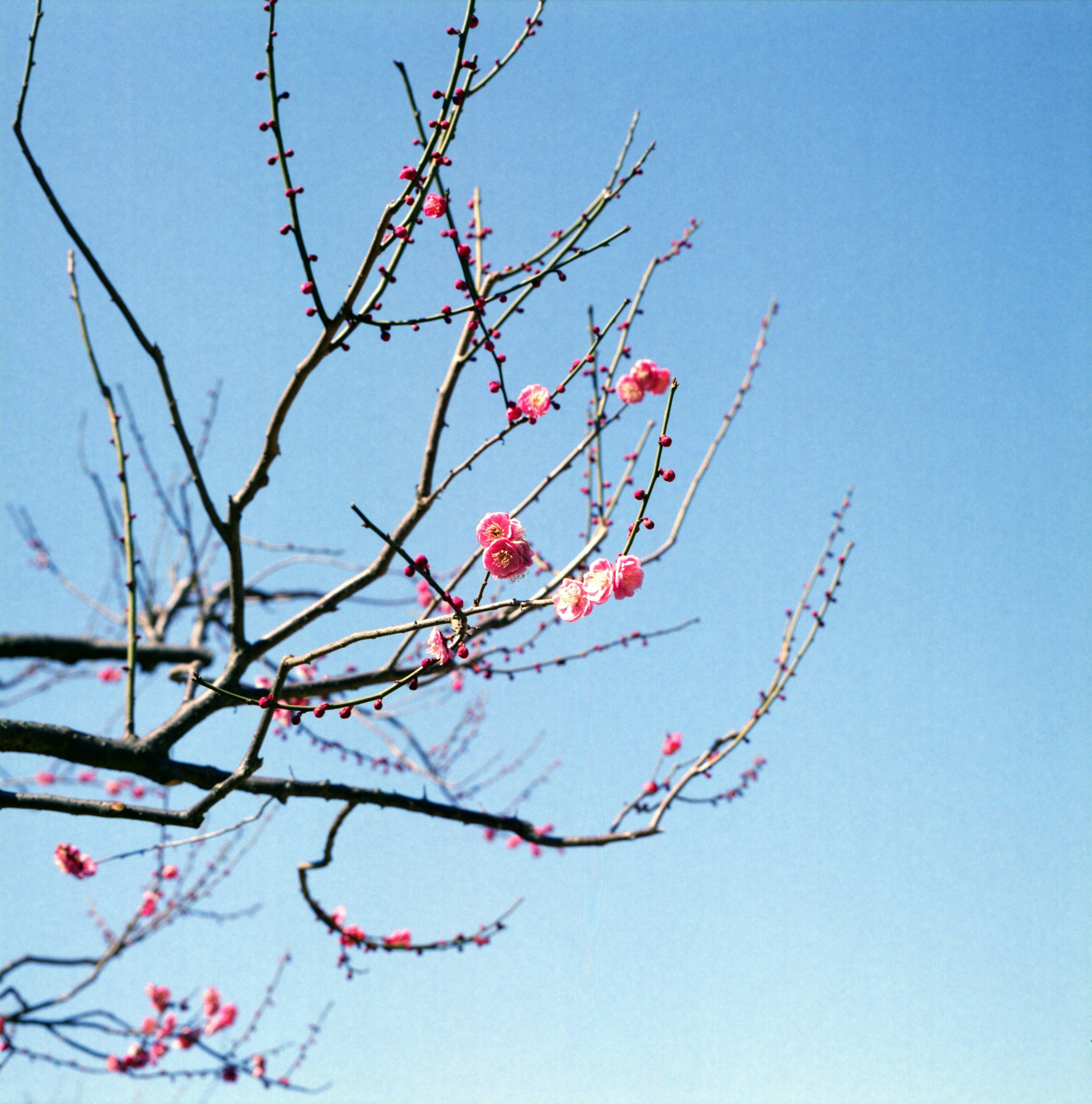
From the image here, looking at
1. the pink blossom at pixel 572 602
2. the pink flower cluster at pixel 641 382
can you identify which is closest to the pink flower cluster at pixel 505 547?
the pink blossom at pixel 572 602

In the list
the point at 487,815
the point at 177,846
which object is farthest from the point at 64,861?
the point at 487,815

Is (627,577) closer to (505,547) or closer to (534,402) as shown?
(505,547)

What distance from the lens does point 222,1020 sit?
6.88 metres

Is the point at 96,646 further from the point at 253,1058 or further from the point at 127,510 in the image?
the point at 253,1058

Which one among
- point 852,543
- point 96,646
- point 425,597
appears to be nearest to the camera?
point 852,543

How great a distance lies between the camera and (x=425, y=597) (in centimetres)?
491

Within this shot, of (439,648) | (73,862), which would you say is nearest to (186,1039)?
(73,862)

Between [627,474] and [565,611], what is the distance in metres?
1.47

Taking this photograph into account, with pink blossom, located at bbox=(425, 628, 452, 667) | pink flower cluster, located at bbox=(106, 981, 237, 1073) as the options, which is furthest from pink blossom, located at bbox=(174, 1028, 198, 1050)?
pink blossom, located at bbox=(425, 628, 452, 667)

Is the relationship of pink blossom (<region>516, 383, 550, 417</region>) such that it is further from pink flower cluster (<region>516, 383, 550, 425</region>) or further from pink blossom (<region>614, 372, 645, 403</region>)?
pink blossom (<region>614, 372, 645, 403</region>)

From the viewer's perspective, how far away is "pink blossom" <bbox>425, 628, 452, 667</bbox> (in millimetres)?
1721

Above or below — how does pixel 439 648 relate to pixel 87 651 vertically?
below

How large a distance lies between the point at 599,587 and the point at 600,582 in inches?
0.6

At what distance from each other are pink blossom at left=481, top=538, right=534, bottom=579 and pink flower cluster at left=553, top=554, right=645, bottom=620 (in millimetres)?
117
